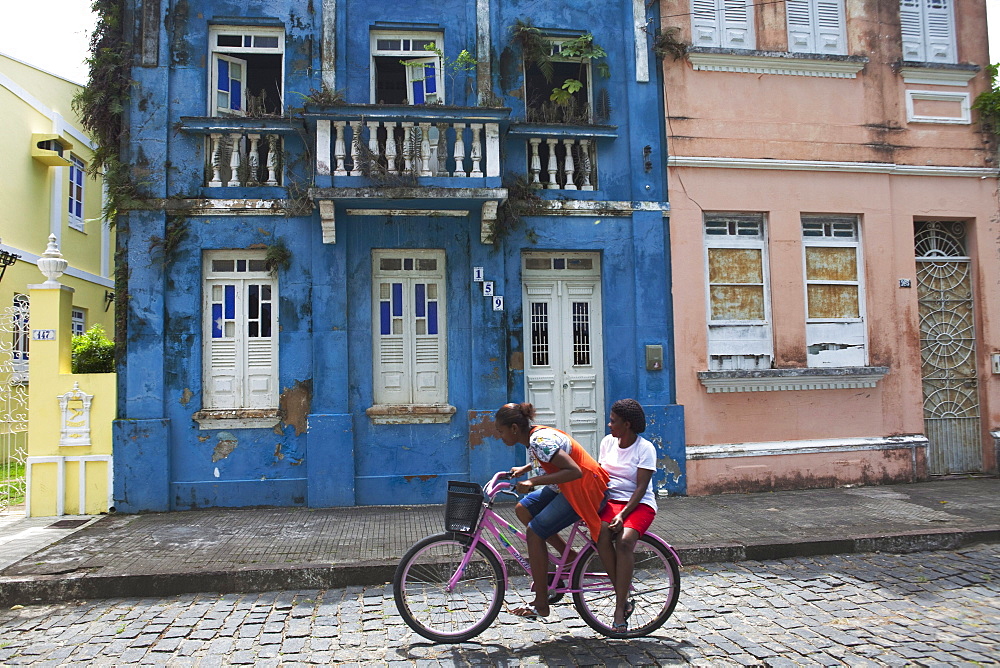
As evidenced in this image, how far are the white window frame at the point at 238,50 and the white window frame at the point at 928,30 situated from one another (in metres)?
8.82

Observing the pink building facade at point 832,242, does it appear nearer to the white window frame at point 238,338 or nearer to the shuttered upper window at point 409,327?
the shuttered upper window at point 409,327

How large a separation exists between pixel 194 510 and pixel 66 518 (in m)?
1.34

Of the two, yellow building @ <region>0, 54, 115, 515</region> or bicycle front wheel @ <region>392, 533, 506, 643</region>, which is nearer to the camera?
bicycle front wheel @ <region>392, 533, 506, 643</region>

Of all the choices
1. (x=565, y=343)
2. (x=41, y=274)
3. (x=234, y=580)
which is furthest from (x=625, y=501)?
(x=41, y=274)

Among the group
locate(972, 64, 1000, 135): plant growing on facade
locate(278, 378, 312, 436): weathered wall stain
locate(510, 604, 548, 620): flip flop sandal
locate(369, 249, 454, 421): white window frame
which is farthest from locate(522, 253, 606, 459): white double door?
locate(972, 64, 1000, 135): plant growing on facade

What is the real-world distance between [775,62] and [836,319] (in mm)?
3645

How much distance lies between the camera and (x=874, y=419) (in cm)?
929

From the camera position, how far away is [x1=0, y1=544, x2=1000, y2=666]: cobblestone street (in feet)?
13.6

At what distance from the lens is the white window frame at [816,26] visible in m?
9.48

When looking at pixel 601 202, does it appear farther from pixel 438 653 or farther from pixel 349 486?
pixel 438 653

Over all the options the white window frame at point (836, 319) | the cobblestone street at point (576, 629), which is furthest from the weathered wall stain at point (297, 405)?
the white window frame at point (836, 319)

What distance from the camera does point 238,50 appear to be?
8648 millimetres

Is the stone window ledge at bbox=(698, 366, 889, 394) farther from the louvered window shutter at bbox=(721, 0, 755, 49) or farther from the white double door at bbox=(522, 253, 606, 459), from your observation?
the louvered window shutter at bbox=(721, 0, 755, 49)

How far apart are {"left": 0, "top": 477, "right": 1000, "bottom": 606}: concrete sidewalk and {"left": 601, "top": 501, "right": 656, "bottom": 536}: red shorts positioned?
205 cm
